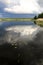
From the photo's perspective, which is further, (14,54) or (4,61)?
Answer: (14,54)

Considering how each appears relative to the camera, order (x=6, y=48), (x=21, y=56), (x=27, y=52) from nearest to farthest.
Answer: (x=21, y=56)
(x=27, y=52)
(x=6, y=48)

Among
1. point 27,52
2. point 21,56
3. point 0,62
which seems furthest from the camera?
point 27,52

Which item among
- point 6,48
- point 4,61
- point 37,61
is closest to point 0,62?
point 4,61

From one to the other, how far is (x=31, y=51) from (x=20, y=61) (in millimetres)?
6344

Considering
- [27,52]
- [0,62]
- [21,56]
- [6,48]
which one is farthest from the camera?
[6,48]

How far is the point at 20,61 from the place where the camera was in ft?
93.4

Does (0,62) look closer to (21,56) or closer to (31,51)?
(21,56)

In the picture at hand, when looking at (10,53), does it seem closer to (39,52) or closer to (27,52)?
(27,52)

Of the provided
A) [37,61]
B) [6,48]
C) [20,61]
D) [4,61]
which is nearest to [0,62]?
[4,61]

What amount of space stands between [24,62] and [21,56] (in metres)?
2.78

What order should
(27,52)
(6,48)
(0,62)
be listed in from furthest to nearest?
1. (6,48)
2. (27,52)
3. (0,62)

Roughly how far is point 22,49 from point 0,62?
29.1 feet

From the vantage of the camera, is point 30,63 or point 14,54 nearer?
point 30,63

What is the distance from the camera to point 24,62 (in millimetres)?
28359
